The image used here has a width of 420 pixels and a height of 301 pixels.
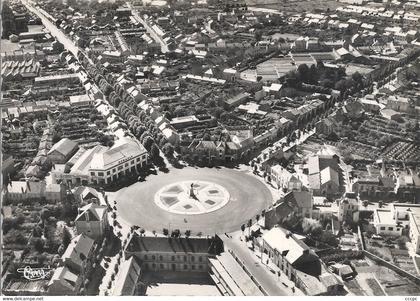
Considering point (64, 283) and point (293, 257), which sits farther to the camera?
point (293, 257)

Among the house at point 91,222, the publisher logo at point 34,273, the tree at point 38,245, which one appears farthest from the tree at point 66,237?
the publisher logo at point 34,273

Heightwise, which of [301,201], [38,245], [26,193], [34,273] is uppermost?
[26,193]

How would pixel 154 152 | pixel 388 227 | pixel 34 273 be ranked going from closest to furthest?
pixel 34 273
pixel 388 227
pixel 154 152

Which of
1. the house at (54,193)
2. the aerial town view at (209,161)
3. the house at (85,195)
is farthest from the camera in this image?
the house at (54,193)

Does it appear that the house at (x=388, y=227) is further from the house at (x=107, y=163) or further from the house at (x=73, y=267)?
the house at (x=107, y=163)

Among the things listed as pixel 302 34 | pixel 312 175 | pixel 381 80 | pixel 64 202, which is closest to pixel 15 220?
pixel 64 202

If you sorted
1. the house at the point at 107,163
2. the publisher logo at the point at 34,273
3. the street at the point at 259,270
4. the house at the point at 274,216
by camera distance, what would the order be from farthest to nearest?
the house at the point at 107,163
the house at the point at 274,216
the publisher logo at the point at 34,273
the street at the point at 259,270

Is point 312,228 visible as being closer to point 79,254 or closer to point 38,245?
point 79,254

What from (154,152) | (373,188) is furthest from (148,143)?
(373,188)
